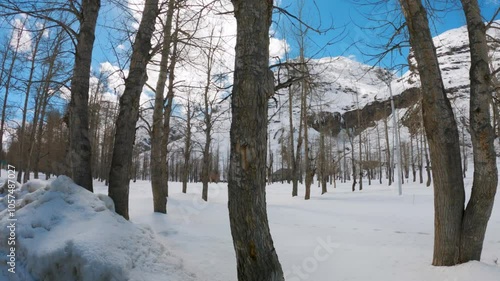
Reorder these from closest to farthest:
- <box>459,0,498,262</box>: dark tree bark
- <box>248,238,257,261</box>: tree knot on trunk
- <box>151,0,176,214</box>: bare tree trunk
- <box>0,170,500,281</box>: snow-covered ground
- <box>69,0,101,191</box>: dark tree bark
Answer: <box>248,238,257,261</box>: tree knot on trunk → <box>0,170,500,281</box>: snow-covered ground → <box>459,0,498,262</box>: dark tree bark → <box>69,0,101,191</box>: dark tree bark → <box>151,0,176,214</box>: bare tree trunk

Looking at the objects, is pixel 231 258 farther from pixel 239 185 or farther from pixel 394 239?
pixel 394 239

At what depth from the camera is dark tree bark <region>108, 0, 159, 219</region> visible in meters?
4.52

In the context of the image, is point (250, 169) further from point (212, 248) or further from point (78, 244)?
point (212, 248)

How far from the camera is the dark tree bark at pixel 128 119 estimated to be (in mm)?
4516

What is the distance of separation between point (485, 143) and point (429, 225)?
15.7 feet

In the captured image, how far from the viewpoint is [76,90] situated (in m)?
4.54

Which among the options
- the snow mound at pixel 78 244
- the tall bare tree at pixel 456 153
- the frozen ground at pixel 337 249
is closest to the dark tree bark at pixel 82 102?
the snow mound at pixel 78 244

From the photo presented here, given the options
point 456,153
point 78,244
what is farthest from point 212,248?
point 456,153

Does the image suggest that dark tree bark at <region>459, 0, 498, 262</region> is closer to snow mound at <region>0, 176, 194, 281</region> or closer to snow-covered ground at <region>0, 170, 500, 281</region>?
snow-covered ground at <region>0, 170, 500, 281</region>

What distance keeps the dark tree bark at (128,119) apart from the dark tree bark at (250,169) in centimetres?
282

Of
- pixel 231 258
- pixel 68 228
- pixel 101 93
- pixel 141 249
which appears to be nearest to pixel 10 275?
pixel 68 228

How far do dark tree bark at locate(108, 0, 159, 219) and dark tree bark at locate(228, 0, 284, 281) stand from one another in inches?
111

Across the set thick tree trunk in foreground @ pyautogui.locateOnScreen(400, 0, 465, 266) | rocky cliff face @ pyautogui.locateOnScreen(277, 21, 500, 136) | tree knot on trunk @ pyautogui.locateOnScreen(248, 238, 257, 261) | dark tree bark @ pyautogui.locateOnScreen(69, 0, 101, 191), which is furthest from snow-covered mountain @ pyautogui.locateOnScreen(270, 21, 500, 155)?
dark tree bark @ pyautogui.locateOnScreen(69, 0, 101, 191)

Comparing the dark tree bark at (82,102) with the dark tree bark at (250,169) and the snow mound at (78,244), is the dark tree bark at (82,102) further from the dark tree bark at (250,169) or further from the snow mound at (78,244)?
the dark tree bark at (250,169)
